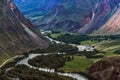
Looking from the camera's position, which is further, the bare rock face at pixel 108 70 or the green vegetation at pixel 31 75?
the bare rock face at pixel 108 70

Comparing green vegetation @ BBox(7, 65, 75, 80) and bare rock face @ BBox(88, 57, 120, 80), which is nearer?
green vegetation @ BBox(7, 65, 75, 80)

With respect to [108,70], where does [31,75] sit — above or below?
above

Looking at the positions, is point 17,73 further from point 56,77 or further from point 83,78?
point 83,78

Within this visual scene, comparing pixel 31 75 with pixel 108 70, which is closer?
pixel 108 70

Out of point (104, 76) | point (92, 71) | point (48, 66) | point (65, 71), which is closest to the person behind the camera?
point (104, 76)

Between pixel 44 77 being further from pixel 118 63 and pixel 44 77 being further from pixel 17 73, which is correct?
pixel 118 63

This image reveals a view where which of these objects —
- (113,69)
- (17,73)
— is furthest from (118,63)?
(17,73)

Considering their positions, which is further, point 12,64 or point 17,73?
point 12,64

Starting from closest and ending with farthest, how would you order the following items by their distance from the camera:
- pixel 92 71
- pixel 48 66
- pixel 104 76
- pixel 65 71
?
pixel 104 76 → pixel 92 71 → pixel 65 71 → pixel 48 66
